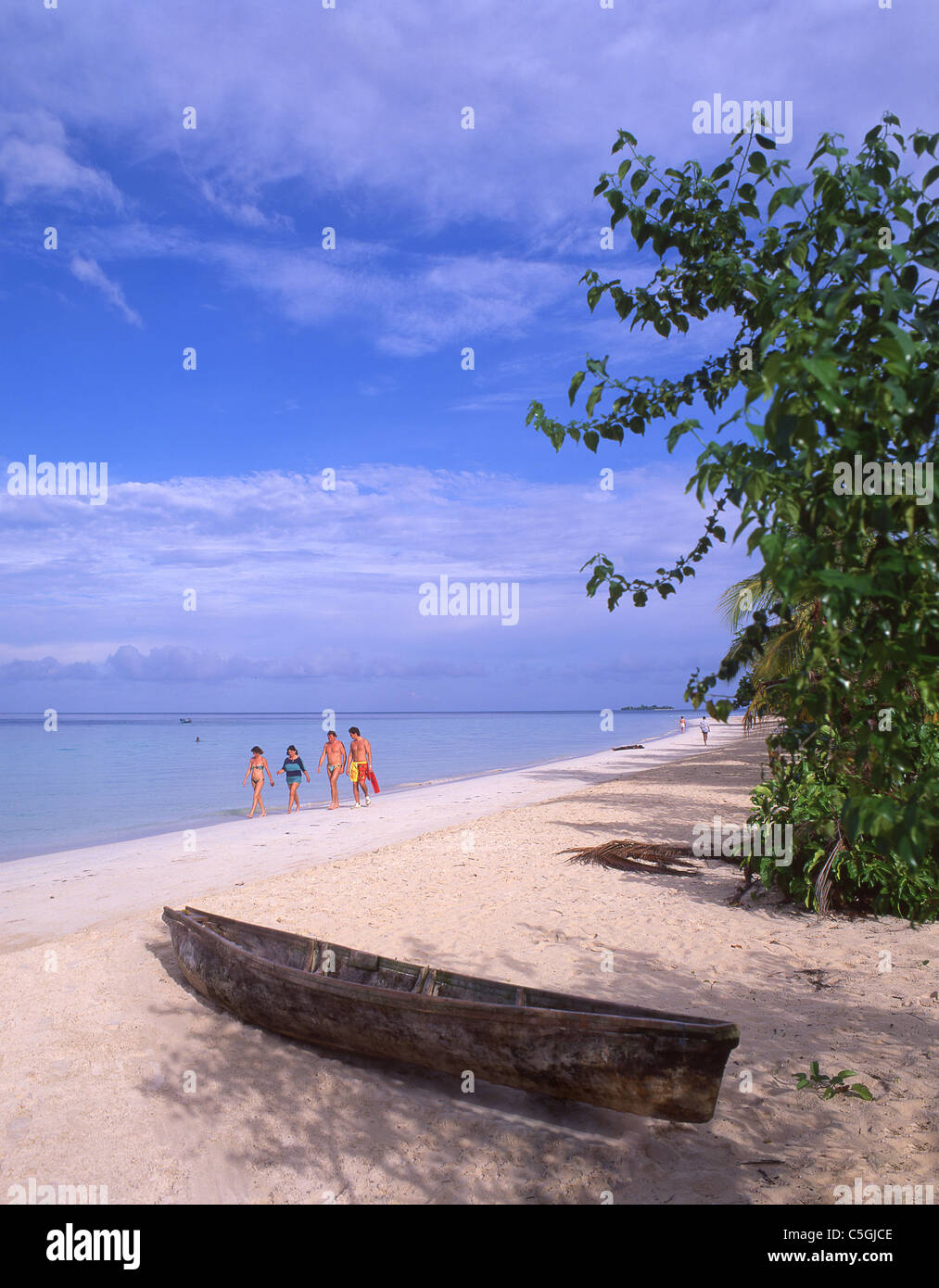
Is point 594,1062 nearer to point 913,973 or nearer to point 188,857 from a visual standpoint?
point 913,973

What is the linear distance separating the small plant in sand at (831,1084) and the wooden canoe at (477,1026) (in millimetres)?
1099

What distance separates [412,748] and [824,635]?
2150 inches

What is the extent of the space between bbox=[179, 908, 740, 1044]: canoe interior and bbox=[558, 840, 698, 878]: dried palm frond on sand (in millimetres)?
5738

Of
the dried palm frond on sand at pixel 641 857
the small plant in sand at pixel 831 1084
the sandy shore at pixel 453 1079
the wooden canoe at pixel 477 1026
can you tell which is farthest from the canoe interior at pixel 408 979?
the dried palm frond on sand at pixel 641 857

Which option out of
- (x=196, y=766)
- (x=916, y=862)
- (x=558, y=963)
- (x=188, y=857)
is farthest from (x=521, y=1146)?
(x=196, y=766)

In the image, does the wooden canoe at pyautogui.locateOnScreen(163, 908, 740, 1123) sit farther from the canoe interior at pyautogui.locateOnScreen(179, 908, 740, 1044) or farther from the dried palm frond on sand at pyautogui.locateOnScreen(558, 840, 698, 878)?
the dried palm frond on sand at pyautogui.locateOnScreen(558, 840, 698, 878)

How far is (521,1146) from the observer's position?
15.2 ft

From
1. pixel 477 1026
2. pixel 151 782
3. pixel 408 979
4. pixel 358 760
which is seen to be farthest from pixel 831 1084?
pixel 151 782

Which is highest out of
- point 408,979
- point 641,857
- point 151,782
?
point 408,979

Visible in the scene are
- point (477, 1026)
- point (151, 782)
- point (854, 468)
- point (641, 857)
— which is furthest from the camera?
point (151, 782)

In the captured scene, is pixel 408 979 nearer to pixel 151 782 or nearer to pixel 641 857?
pixel 641 857

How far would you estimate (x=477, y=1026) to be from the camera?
15.6ft

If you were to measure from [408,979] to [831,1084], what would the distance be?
9.99 feet

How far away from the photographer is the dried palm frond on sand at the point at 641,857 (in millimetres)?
11130
